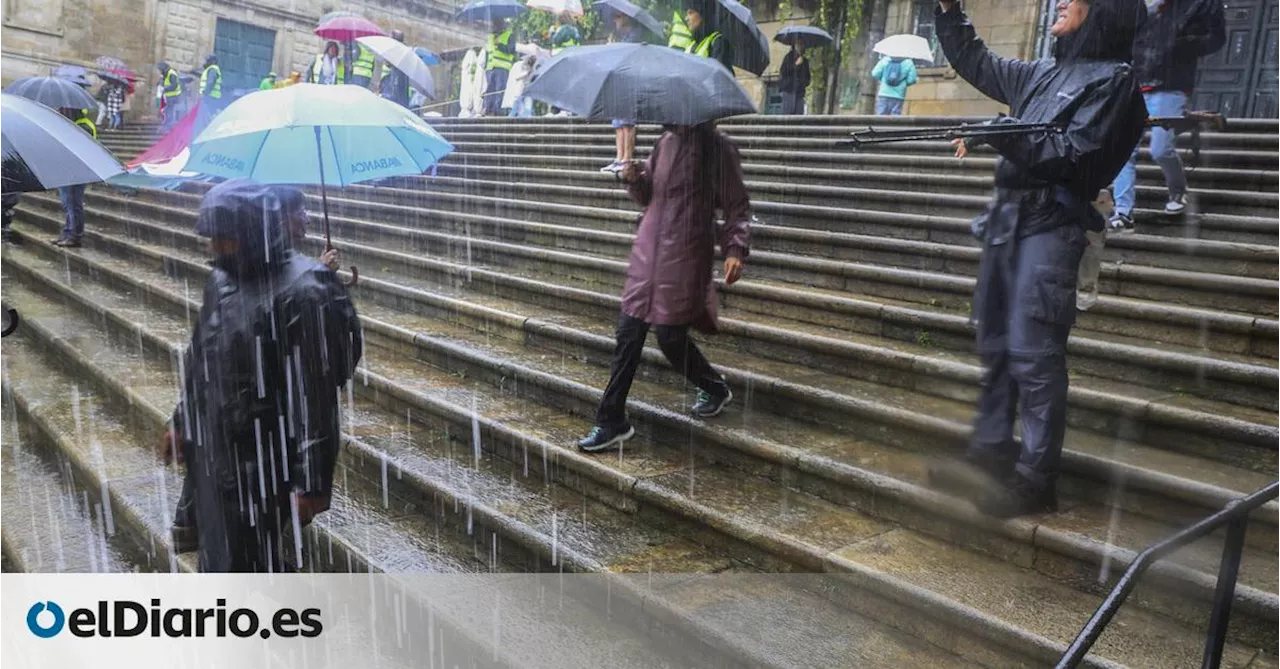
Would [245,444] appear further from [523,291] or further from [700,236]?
[523,291]

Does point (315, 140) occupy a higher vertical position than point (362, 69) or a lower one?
lower

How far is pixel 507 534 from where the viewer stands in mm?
4059

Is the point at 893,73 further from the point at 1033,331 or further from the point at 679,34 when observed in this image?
the point at 1033,331

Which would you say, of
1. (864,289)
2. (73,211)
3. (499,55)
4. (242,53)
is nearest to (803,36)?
(499,55)

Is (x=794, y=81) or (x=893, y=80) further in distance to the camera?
(x=794, y=81)

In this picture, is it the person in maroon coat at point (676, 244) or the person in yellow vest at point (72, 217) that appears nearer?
the person in maroon coat at point (676, 244)

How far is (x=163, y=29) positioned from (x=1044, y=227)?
27827mm

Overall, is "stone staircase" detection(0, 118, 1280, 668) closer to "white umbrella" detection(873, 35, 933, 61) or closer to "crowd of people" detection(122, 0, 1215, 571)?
"crowd of people" detection(122, 0, 1215, 571)

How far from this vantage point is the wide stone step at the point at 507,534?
3.26m

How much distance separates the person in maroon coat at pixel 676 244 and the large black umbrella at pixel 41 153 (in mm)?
2315

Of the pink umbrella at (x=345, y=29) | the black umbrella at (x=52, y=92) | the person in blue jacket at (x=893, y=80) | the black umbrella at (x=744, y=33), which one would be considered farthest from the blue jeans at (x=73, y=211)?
the person in blue jacket at (x=893, y=80)

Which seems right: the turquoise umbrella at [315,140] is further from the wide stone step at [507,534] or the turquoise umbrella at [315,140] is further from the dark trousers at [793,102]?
the dark trousers at [793,102]

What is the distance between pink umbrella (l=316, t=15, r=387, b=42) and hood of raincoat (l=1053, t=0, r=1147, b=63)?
13636 millimetres

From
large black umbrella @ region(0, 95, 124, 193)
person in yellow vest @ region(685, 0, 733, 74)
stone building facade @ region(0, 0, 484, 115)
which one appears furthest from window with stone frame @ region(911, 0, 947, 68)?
stone building facade @ region(0, 0, 484, 115)
